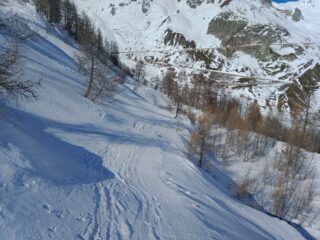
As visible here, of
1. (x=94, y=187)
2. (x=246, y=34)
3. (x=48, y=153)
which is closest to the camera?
(x=94, y=187)

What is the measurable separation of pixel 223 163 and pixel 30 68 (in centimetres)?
2728

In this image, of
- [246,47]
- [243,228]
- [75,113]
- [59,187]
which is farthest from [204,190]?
[246,47]

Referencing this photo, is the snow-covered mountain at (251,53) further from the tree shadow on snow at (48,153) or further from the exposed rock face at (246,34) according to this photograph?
the tree shadow on snow at (48,153)

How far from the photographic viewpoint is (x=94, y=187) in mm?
13008

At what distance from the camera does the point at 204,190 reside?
18.3 metres

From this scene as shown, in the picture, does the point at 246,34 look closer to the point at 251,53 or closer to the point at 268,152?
the point at 251,53

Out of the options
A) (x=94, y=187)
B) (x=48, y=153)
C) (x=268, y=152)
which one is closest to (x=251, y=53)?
(x=268, y=152)

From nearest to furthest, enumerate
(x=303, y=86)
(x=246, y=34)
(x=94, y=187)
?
1. (x=94, y=187)
2. (x=303, y=86)
3. (x=246, y=34)

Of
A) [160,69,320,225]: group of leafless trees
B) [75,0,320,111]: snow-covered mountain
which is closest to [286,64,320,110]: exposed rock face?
[75,0,320,111]: snow-covered mountain

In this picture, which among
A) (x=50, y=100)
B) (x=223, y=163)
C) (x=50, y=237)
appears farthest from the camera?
(x=223, y=163)

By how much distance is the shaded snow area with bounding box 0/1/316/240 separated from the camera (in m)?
9.48

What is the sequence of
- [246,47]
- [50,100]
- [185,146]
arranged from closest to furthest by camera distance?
1. [50,100]
2. [185,146]
3. [246,47]

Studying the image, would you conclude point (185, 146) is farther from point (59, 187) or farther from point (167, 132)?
point (59, 187)

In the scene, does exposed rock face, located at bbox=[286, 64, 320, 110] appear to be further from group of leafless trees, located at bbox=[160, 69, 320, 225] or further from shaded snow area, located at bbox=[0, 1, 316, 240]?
shaded snow area, located at bbox=[0, 1, 316, 240]
